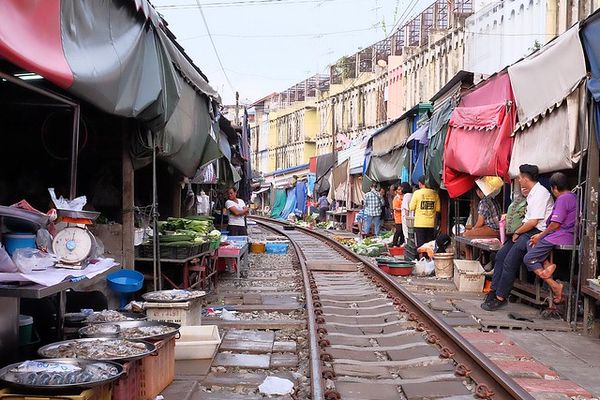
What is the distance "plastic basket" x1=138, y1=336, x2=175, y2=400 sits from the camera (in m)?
5.06

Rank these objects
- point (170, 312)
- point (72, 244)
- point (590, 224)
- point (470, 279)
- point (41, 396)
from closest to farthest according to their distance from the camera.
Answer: point (41, 396) → point (72, 244) → point (170, 312) → point (590, 224) → point (470, 279)

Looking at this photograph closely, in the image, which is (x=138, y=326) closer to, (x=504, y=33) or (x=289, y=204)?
(x=504, y=33)

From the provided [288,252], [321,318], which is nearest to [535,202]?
[321,318]

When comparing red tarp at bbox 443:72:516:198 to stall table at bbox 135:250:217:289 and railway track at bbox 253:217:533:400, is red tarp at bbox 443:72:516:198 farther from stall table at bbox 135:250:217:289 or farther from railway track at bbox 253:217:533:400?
stall table at bbox 135:250:217:289

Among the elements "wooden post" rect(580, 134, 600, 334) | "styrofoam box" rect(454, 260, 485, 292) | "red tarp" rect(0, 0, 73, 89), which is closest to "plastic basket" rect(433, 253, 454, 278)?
"styrofoam box" rect(454, 260, 485, 292)

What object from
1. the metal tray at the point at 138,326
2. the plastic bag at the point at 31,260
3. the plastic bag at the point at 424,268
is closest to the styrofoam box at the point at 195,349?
the metal tray at the point at 138,326

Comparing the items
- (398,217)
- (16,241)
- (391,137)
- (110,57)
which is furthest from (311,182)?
(16,241)

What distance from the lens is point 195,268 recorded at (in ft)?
32.9

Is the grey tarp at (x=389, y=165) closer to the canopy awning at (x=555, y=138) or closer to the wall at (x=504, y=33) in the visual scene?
the wall at (x=504, y=33)

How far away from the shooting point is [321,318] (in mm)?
8602

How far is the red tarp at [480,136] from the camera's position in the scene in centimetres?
1069

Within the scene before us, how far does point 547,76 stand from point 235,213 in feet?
27.5

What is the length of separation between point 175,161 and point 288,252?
10852 mm

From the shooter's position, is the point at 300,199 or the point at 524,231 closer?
the point at 524,231
